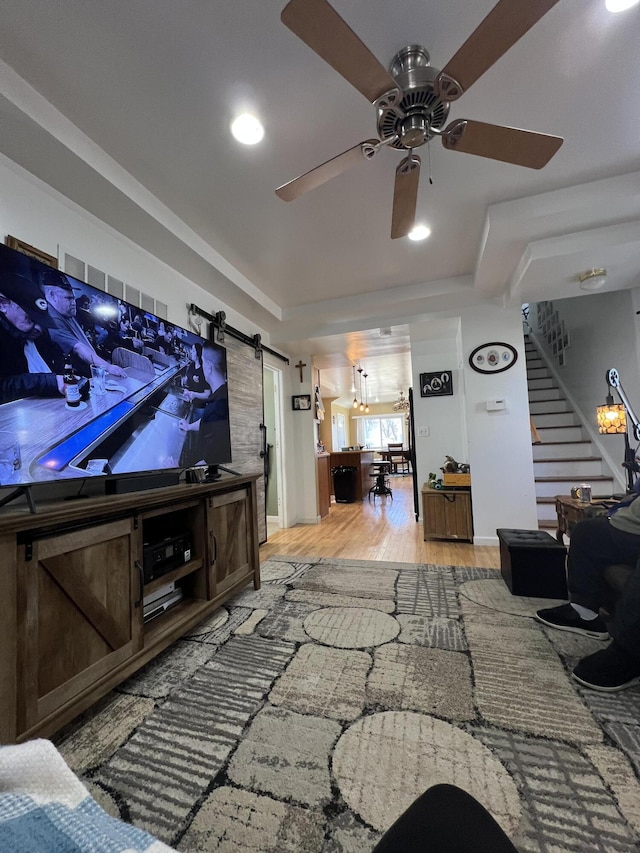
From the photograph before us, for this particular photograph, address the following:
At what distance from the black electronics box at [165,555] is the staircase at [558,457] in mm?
3686

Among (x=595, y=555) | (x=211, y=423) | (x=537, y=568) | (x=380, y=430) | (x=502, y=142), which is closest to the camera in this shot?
(x=502, y=142)

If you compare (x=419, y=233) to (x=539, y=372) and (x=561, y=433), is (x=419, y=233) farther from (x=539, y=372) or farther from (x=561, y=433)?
(x=539, y=372)

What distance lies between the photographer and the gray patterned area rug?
0.96 m

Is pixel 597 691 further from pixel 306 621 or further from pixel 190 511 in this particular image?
pixel 190 511

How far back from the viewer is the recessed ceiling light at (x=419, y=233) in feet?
8.74

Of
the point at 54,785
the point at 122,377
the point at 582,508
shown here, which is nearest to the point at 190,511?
the point at 122,377

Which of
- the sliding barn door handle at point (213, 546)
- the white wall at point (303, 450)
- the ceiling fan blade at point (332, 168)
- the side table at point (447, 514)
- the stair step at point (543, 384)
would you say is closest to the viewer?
the ceiling fan blade at point (332, 168)

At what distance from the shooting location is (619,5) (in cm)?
131

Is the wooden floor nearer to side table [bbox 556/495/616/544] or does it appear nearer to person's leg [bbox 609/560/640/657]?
side table [bbox 556/495/616/544]

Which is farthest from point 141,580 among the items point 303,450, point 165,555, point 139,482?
point 303,450

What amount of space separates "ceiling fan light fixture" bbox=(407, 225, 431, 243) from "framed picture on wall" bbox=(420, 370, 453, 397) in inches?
79.7

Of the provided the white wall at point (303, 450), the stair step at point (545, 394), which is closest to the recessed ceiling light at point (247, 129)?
the white wall at point (303, 450)

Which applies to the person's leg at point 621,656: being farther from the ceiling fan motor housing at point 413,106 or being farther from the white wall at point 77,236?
the white wall at point 77,236

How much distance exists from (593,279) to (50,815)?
12.3 ft
